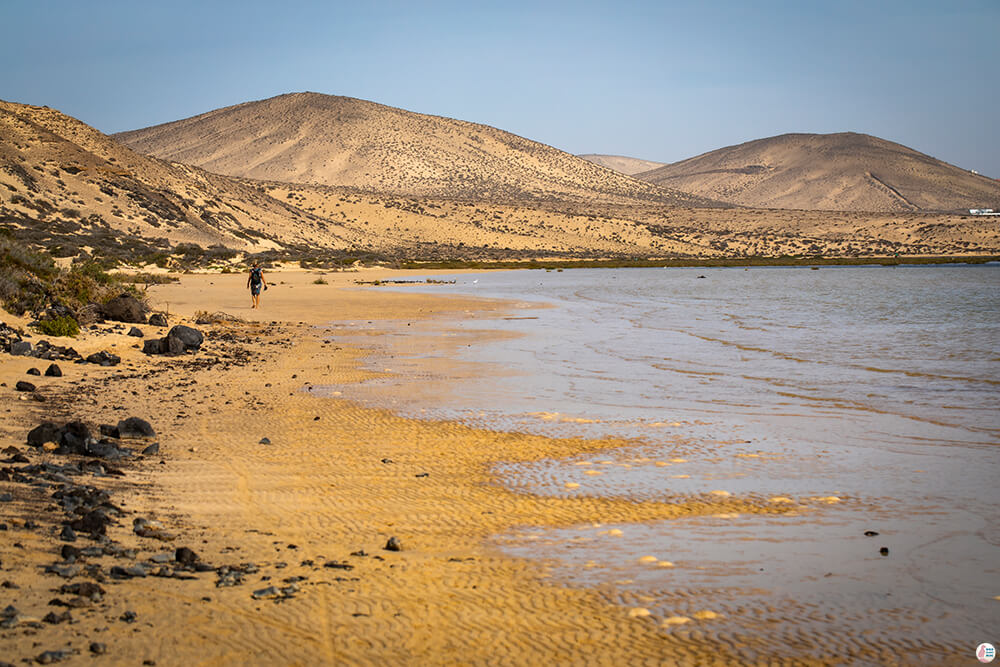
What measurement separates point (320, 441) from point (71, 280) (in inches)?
446

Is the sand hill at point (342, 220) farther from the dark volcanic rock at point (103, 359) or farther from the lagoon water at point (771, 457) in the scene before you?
the lagoon water at point (771, 457)

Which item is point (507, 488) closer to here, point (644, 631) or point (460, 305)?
point (644, 631)

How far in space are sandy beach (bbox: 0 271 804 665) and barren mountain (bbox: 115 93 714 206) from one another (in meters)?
111

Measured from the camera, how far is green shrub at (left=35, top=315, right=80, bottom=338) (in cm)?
1569

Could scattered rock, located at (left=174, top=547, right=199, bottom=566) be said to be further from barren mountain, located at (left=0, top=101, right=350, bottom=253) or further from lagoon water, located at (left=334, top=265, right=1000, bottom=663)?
barren mountain, located at (left=0, top=101, right=350, bottom=253)

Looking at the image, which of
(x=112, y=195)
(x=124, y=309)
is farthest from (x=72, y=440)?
(x=112, y=195)

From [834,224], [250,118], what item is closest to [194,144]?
[250,118]

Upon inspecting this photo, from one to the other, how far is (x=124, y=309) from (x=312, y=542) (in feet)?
46.1

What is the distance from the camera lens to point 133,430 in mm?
9281

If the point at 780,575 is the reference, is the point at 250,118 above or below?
above

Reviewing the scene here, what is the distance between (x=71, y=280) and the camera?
18.6 meters

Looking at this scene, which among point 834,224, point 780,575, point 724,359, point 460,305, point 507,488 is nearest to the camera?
point 780,575

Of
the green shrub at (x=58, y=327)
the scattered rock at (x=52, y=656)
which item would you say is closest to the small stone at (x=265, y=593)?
the scattered rock at (x=52, y=656)

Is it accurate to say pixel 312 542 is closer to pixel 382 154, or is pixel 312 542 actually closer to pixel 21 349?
pixel 21 349
